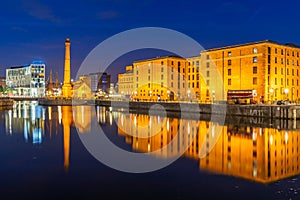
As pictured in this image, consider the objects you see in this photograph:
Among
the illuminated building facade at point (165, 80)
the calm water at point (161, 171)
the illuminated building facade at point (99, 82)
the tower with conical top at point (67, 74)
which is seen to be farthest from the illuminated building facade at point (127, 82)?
the calm water at point (161, 171)

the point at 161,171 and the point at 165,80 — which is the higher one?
the point at 165,80

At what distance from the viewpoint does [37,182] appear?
12406 millimetres

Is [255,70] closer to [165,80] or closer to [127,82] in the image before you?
[165,80]

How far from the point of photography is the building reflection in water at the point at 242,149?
14410mm

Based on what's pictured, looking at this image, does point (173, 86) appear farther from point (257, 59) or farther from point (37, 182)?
point (37, 182)

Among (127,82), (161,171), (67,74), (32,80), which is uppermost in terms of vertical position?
(32,80)

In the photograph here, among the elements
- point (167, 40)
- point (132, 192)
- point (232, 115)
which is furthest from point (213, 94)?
point (132, 192)

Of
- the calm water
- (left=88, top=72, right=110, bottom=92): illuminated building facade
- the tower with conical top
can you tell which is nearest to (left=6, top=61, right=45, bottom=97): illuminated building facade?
(left=88, top=72, right=110, bottom=92): illuminated building facade

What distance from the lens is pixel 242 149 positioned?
2016 centimetres

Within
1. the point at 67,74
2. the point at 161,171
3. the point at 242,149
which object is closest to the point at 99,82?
the point at 67,74

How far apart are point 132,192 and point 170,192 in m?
1.32

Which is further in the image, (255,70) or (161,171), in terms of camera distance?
(255,70)

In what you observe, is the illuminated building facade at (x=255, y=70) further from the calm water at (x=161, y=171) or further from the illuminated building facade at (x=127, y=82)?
the illuminated building facade at (x=127, y=82)

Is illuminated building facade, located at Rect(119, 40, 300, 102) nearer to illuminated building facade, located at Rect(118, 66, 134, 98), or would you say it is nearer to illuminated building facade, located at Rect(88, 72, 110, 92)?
illuminated building facade, located at Rect(118, 66, 134, 98)
